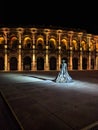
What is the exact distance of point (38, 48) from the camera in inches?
1533

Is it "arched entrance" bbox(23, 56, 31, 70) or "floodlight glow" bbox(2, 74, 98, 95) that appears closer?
"floodlight glow" bbox(2, 74, 98, 95)

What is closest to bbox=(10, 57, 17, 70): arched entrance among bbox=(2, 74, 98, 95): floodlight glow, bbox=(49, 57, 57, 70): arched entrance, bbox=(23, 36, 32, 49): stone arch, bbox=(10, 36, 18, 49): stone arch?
bbox=(10, 36, 18, 49): stone arch

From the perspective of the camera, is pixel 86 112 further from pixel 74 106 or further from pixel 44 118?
pixel 44 118

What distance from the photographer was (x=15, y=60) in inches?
1510

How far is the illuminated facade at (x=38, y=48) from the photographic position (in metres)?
37.8

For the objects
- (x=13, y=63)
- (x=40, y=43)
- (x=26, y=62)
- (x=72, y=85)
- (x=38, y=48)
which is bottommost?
(x=72, y=85)

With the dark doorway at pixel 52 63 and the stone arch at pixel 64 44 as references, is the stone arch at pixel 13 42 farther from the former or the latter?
the stone arch at pixel 64 44

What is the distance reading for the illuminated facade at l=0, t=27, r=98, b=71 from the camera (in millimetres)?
37781

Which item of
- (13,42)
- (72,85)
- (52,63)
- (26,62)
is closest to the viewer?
(72,85)

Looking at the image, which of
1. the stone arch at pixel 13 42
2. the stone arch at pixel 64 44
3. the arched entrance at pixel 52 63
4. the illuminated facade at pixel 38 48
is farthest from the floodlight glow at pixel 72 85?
the stone arch at pixel 64 44

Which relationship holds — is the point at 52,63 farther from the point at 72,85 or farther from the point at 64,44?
the point at 72,85

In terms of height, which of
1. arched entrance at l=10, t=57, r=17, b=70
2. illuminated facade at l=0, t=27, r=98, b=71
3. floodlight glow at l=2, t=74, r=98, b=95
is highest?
illuminated facade at l=0, t=27, r=98, b=71

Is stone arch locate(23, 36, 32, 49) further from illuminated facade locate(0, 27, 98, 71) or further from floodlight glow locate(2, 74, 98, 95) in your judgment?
floodlight glow locate(2, 74, 98, 95)

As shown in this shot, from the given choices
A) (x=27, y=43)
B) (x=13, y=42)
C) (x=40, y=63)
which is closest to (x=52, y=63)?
(x=40, y=63)
